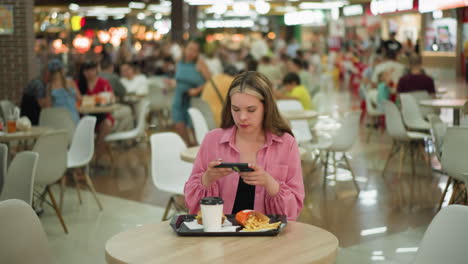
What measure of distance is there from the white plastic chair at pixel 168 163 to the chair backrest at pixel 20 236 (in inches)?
104

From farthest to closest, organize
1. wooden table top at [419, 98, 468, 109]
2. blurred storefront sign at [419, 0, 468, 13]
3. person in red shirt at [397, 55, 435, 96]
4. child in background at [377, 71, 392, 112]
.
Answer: blurred storefront sign at [419, 0, 468, 13], child in background at [377, 71, 392, 112], person in red shirt at [397, 55, 435, 96], wooden table top at [419, 98, 468, 109]

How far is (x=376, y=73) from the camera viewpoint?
12398 millimetres

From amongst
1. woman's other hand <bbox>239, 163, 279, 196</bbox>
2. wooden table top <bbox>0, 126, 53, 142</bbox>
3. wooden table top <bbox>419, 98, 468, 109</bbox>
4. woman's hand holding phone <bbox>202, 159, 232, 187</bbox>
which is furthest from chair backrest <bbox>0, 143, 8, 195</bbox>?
wooden table top <bbox>419, 98, 468, 109</bbox>

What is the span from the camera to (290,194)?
3201 mm

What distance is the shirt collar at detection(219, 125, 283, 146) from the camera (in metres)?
3.31

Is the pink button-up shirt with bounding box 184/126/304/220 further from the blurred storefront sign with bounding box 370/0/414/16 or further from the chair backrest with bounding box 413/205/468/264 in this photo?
the blurred storefront sign with bounding box 370/0/414/16

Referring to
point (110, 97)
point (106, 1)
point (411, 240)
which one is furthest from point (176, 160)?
point (106, 1)

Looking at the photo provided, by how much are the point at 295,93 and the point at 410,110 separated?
1480 millimetres

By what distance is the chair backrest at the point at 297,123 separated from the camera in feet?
28.1

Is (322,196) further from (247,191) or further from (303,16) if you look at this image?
(303,16)

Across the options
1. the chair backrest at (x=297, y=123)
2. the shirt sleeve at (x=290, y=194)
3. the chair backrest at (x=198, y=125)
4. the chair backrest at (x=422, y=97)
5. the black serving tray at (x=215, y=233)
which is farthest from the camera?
the chair backrest at (x=422, y=97)

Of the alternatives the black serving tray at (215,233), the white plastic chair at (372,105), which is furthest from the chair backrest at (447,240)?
the white plastic chair at (372,105)

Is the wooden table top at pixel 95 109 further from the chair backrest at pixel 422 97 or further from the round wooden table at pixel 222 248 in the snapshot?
the round wooden table at pixel 222 248

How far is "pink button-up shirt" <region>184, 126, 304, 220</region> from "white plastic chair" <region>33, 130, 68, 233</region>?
291 cm
